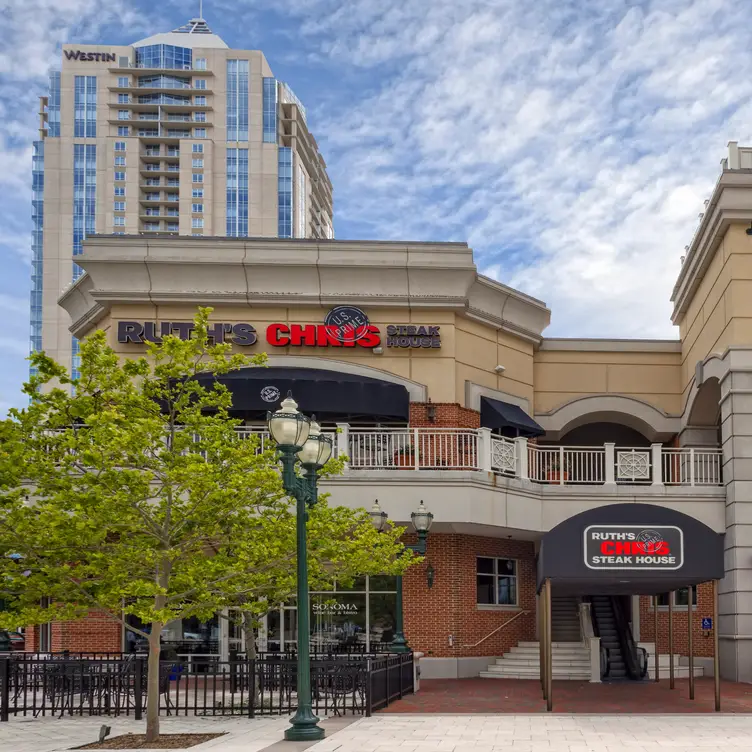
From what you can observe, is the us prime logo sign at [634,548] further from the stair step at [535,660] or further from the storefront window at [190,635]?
the storefront window at [190,635]

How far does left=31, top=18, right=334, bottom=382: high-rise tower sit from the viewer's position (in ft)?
397

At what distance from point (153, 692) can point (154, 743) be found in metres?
0.73

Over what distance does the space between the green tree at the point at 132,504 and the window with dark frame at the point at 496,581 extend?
11.9 meters

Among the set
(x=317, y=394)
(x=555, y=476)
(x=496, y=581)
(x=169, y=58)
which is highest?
(x=169, y=58)

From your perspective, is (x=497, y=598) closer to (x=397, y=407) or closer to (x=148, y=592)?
(x=397, y=407)

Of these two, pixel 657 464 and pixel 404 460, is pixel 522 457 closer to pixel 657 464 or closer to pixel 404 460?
pixel 404 460

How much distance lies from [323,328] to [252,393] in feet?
9.63

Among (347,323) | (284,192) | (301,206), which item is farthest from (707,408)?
(301,206)

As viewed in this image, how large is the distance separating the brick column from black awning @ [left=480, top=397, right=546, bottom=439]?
586 centimetres

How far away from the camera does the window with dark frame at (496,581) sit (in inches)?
1110

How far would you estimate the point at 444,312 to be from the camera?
98.4 feet

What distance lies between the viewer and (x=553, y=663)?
26328mm

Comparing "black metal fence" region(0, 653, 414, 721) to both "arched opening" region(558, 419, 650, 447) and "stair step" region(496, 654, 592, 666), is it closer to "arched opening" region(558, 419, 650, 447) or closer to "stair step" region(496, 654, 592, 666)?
"stair step" region(496, 654, 592, 666)

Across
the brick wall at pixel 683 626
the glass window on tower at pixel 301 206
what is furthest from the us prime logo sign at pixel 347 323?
the glass window on tower at pixel 301 206
